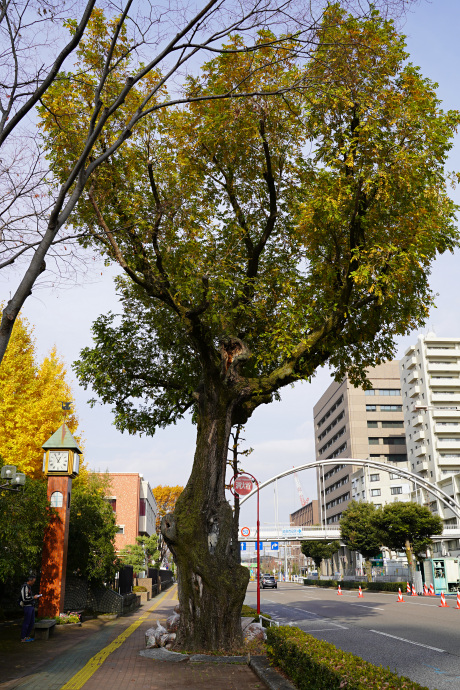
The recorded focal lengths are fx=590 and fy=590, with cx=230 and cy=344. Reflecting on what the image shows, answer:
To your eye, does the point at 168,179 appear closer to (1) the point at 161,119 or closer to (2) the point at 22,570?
(1) the point at 161,119

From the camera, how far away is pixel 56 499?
1719 centimetres

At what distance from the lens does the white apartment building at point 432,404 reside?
7231 cm

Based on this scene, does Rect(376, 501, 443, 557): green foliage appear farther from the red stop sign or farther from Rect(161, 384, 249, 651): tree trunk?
Rect(161, 384, 249, 651): tree trunk

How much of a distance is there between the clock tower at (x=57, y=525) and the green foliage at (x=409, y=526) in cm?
3300

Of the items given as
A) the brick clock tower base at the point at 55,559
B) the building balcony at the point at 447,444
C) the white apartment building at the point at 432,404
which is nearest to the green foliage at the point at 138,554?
the brick clock tower base at the point at 55,559

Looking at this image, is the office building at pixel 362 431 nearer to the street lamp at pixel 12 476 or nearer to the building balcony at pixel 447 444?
the building balcony at pixel 447 444

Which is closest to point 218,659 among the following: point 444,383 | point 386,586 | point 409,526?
point 386,586

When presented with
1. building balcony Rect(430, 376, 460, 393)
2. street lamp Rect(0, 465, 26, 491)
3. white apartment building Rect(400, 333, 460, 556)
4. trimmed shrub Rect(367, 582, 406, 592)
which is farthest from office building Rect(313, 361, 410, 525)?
street lamp Rect(0, 465, 26, 491)

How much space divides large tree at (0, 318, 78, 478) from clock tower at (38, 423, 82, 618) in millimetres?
3613

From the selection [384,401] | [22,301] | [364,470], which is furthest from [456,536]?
[22,301]

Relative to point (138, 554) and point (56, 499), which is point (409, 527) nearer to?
point (138, 554)

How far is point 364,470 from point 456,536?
24886mm

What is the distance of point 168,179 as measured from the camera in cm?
1144

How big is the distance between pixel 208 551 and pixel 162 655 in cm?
190
